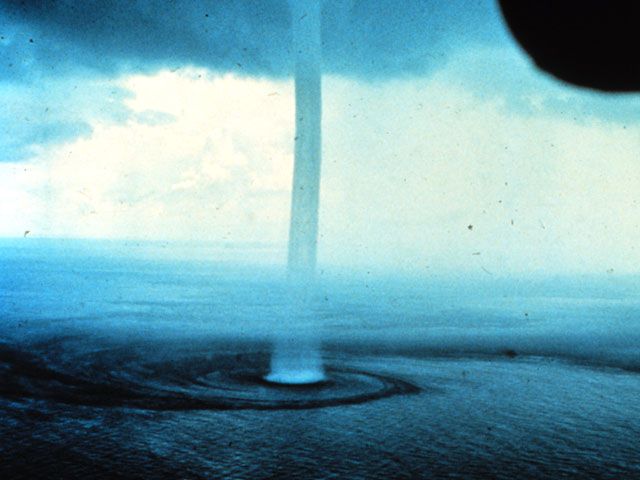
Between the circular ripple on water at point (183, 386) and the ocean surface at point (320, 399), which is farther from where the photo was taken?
the circular ripple on water at point (183, 386)

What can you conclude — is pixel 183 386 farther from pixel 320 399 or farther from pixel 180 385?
pixel 320 399

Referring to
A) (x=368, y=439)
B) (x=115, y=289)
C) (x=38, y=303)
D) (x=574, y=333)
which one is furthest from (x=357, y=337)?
(x=115, y=289)

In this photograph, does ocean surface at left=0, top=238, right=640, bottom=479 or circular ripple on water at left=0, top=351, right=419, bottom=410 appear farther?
circular ripple on water at left=0, top=351, right=419, bottom=410

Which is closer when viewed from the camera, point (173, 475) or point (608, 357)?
point (173, 475)

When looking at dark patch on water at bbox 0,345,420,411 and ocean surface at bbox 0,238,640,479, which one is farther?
dark patch on water at bbox 0,345,420,411

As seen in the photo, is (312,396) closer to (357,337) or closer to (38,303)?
(357,337)
